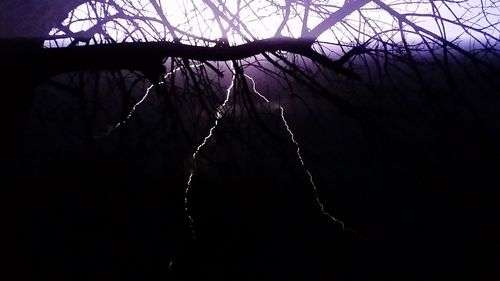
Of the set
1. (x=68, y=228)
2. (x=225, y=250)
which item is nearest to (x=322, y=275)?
(x=225, y=250)

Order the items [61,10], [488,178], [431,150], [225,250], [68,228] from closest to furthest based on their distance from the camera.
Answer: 1. [61,10]
2. [225,250]
3. [68,228]
4. [488,178]
5. [431,150]

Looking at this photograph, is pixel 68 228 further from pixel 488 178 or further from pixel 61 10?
pixel 488 178

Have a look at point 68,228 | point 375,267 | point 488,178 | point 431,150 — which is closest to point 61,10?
point 68,228

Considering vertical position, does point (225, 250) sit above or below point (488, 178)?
below

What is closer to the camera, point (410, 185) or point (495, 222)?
point (495, 222)

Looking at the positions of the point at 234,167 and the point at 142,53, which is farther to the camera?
the point at 234,167

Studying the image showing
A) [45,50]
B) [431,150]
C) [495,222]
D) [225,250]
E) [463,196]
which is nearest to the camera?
[45,50]

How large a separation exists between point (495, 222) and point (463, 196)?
3.00 feet

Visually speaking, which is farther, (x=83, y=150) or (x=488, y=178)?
(x=83, y=150)

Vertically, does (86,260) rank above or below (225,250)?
below

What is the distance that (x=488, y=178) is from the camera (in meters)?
6.80

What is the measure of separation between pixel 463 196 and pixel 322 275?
10.7 ft

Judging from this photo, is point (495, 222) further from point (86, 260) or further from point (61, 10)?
point (61, 10)

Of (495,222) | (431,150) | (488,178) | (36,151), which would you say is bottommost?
(36,151)
